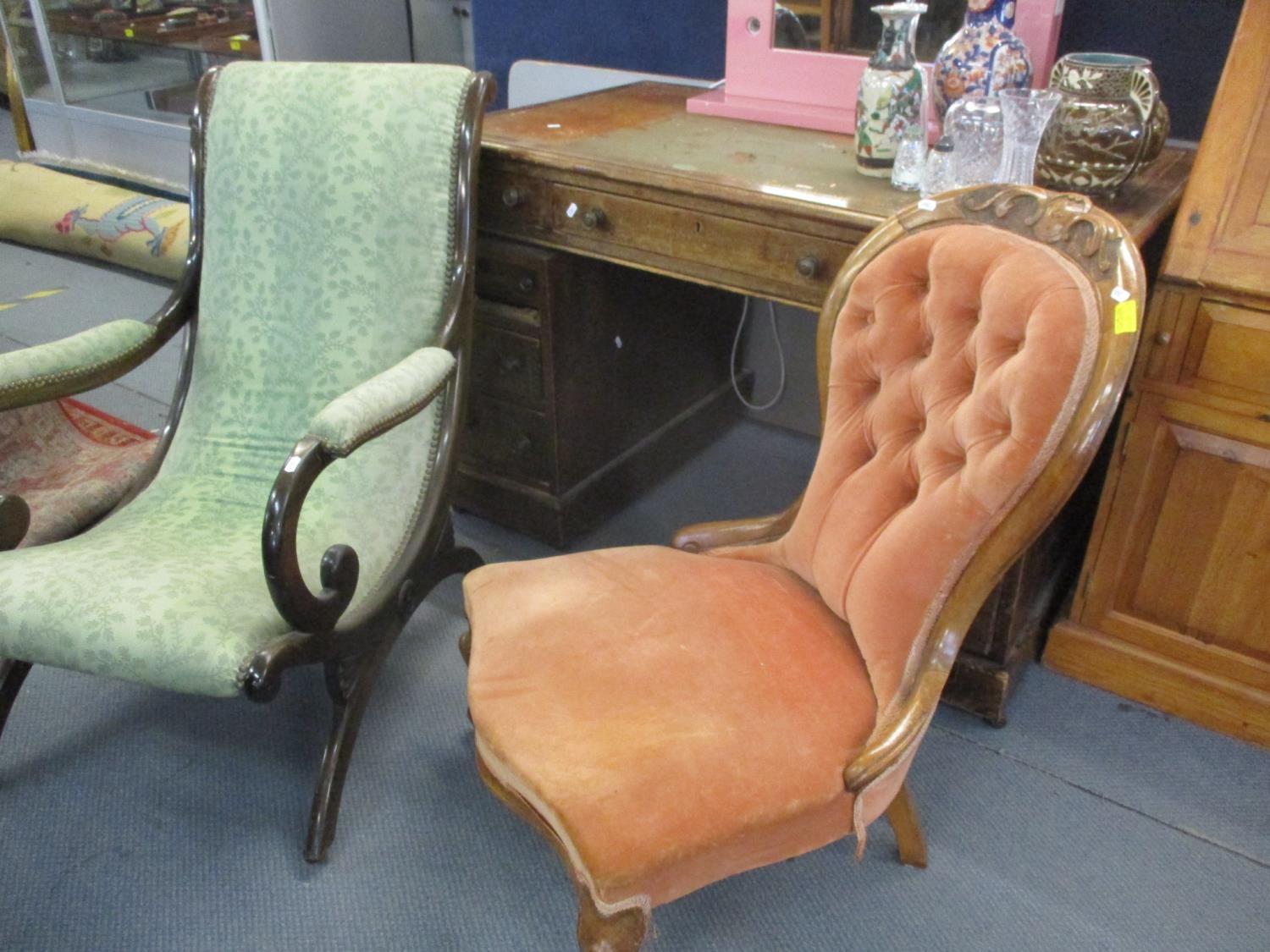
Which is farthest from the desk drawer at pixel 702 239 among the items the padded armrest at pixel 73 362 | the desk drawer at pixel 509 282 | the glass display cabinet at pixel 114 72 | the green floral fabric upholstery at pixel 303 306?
the glass display cabinet at pixel 114 72

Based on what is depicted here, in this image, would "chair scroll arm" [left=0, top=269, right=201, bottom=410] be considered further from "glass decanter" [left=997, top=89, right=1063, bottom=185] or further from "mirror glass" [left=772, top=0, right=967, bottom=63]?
"glass decanter" [left=997, top=89, right=1063, bottom=185]

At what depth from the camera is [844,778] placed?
40.7 inches

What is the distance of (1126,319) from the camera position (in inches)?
38.5

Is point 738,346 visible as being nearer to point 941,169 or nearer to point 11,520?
point 941,169

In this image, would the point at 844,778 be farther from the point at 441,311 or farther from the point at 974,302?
the point at 441,311

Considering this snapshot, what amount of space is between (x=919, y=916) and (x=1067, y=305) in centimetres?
87

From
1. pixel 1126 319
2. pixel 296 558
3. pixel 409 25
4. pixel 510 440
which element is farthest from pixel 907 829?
pixel 409 25

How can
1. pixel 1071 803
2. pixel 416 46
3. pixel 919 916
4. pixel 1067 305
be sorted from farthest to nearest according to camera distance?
pixel 416 46 → pixel 1071 803 → pixel 919 916 → pixel 1067 305

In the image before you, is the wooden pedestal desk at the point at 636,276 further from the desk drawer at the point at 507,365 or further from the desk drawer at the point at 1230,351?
the desk drawer at the point at 1230,351

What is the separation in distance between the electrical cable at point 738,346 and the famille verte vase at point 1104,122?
1.06m

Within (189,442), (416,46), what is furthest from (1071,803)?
(416,46)

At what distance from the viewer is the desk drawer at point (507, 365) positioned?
1.88 meters

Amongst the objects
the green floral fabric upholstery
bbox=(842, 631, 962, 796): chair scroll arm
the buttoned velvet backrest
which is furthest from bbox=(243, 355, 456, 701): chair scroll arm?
bbox=(842, 631, 962, 796): chair scroll arm

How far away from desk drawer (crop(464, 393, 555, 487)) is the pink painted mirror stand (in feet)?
2.32
